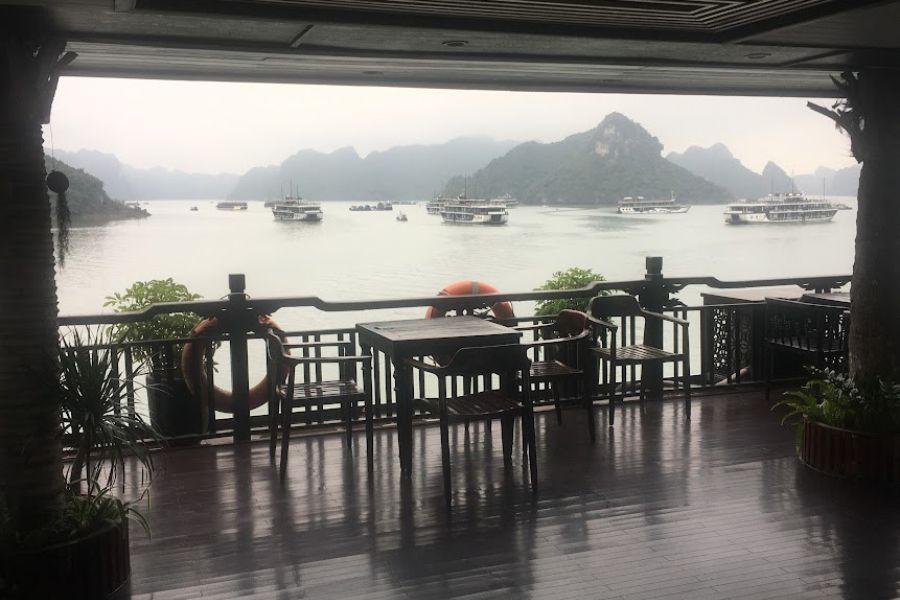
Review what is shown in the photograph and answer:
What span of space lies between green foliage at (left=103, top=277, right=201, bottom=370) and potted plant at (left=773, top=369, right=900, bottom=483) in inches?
164

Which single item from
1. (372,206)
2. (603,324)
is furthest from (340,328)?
(372,206)

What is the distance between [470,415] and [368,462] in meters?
0.94

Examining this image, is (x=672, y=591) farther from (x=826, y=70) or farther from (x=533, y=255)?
(x=533, y=255)

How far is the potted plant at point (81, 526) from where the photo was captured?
3.02 m

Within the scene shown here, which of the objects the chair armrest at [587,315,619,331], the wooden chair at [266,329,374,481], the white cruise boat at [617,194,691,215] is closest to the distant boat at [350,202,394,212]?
the white cruise boat at [617,194,691,215]

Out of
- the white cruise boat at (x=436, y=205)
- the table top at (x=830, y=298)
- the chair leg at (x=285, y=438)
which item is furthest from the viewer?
the white cruise boat at (x=436, y=205)

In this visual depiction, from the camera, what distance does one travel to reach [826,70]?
4.98 m

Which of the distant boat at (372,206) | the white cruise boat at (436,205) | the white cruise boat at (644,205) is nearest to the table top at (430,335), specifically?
the white cruise boat at (644,205)

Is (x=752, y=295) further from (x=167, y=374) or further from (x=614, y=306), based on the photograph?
(x=167, y=374)

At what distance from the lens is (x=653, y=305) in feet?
21.5

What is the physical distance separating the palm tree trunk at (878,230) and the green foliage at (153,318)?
4441mm

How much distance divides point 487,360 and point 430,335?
58 centimetres

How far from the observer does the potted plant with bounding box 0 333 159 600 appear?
3.02 m

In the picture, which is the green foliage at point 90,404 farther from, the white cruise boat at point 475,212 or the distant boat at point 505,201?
the white cruise boat at point 475,212
